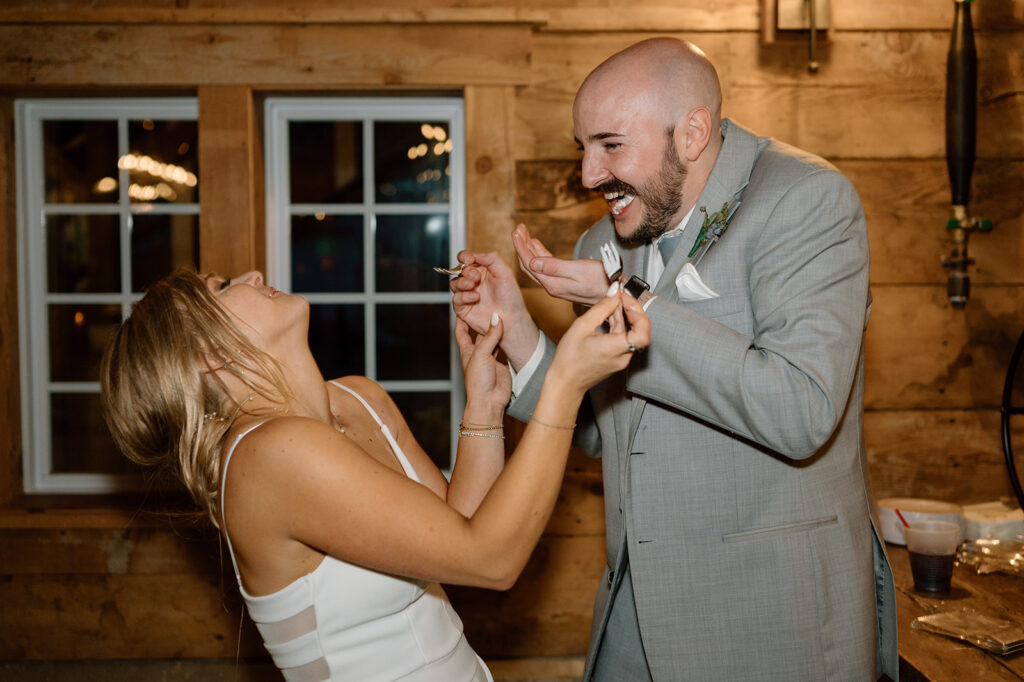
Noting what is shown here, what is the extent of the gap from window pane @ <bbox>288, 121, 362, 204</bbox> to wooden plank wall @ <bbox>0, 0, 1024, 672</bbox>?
0.20 metres

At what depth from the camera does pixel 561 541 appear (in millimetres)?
2799

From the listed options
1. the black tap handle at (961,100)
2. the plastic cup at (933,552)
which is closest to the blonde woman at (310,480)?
the plastic cup at (933,552)

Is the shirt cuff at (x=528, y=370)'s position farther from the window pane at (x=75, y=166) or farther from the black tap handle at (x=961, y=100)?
the window pane at (x=75, y=166)

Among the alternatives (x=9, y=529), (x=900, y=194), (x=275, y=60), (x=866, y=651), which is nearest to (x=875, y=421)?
(x=900, y=194)

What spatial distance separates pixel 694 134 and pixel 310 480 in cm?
103

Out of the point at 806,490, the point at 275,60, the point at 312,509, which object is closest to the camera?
the point at 312,509

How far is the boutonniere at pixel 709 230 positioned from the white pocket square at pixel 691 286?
40mm

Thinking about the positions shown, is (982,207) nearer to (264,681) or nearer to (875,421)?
(875,421)

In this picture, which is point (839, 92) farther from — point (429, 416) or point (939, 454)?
point (429, 416)

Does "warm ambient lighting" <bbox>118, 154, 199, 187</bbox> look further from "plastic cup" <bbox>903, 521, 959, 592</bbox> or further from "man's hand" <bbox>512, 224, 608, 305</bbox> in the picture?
"plastic cup" <bbox>903, 521, 959, 592</bbox>

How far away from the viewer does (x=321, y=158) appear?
2.97 metres

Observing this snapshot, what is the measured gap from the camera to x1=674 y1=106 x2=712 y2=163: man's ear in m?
1.58

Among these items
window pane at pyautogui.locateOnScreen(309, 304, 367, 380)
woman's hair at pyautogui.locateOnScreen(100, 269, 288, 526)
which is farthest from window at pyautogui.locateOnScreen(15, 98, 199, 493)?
woman's hair at pyautogui.locateOnScreen(100, 269, 288, 526)

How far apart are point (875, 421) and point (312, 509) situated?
2.29 metres
